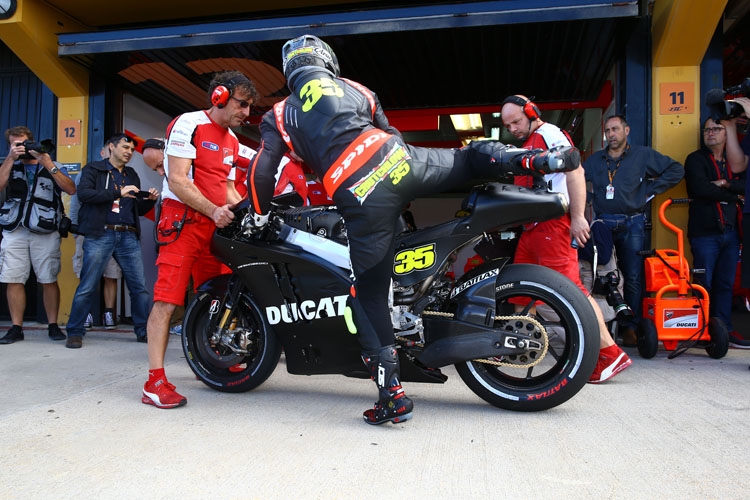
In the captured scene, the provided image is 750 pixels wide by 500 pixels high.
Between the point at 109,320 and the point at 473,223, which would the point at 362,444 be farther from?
the point at 109,320

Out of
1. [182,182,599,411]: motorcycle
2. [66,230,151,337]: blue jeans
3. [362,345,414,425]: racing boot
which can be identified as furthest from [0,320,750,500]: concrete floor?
[66,230,151,337]: blue jeans

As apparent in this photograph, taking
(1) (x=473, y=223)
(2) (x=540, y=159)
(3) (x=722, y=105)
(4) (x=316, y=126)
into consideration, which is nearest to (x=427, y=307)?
(1) (x=473, y=223)

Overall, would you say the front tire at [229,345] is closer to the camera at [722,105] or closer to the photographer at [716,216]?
A: the camera at [722,105]

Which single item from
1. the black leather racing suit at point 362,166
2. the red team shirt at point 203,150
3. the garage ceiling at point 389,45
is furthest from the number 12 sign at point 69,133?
the black leather racing suit at point 362,166

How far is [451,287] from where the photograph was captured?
2.90 m

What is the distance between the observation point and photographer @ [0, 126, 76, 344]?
→ 17.5ft

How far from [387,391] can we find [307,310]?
0.67 metres

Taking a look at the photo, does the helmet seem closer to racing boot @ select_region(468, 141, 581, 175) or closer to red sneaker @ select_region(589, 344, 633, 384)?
racing boot @ select_region(468, 141, 581, 175)

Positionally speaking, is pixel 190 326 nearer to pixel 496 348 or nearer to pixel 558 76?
pixel 496 348

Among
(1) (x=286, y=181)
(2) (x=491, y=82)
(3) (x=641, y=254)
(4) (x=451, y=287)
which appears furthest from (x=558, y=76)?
(4) (x=451, y=287)

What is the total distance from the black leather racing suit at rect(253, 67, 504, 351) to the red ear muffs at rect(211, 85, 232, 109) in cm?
69

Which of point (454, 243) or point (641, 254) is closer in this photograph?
point (454, 243)

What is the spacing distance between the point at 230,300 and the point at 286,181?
1575 millimetres

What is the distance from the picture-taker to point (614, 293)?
4746 mm
